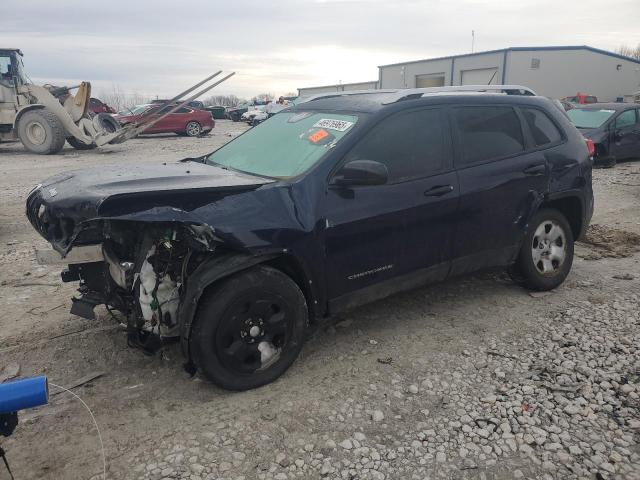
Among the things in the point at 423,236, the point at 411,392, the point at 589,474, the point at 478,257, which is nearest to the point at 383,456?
the point at 411,392

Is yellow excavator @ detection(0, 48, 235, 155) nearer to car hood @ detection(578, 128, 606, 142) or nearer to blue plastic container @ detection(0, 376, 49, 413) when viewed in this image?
car hood @ detection(578, 128, 606, 142)

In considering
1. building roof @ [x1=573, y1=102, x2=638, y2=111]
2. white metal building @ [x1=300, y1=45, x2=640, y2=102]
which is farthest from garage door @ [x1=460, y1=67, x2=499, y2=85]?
building roof @ [x1=573, y1=102, x2=638, y2=111]

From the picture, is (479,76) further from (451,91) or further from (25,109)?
(451,91)

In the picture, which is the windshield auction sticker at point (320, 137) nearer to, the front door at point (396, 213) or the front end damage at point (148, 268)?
the front door at point (396, 213)

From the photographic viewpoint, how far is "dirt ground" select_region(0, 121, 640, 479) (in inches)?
101

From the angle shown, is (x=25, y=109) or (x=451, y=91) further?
(x=25, y=109)

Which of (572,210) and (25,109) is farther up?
(25,109)

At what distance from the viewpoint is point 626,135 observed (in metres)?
11.8

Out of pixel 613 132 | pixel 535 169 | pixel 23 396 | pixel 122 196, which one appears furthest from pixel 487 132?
pixel 613 132

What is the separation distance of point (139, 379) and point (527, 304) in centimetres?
322

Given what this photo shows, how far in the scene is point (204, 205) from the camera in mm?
2836

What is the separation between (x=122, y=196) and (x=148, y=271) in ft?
1.60

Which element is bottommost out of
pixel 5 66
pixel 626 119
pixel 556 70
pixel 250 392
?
pixel 250 392

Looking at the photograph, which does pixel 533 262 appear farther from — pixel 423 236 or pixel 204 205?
pixel 204 205
